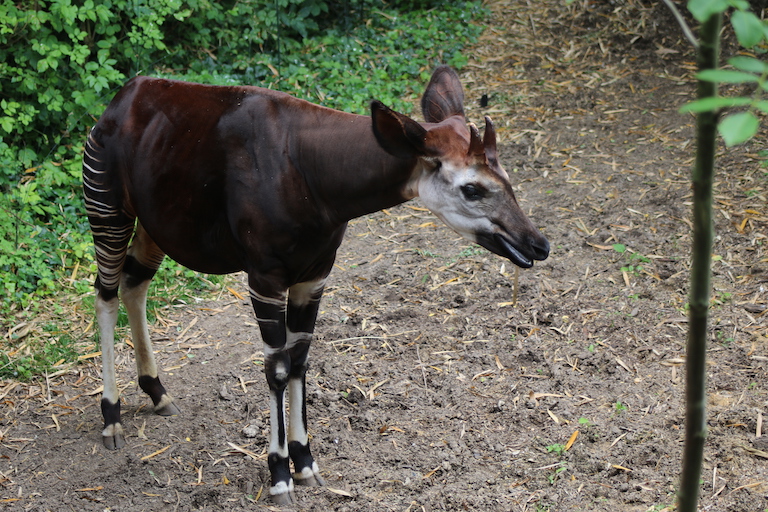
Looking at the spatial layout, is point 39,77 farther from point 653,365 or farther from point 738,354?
point 738,354

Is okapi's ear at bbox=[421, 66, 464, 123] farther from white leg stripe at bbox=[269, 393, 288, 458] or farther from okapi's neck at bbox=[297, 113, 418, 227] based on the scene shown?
white leg stripe at bbox=[269, 393, 288, 458]

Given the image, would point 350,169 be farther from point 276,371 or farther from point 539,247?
point 276,371

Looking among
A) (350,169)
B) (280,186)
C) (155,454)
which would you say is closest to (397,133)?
(350,169)

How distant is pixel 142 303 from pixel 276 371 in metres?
1.11

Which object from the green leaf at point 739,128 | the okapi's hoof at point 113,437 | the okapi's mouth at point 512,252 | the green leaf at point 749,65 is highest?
the green leaf at point 749,65

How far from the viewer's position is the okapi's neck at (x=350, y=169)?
2.77m

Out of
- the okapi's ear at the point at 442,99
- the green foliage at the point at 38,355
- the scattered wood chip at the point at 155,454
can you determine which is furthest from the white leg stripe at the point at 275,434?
the green foliage at the point at 38,355

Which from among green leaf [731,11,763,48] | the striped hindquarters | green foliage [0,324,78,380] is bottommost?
green foliage [0,324,78,380]

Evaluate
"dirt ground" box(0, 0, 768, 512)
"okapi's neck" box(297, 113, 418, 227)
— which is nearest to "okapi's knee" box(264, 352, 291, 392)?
"dirt ground" box(0, 0, 768, 512)

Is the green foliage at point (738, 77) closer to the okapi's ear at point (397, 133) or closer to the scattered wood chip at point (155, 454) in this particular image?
the okapi's ear at point (397, 133)

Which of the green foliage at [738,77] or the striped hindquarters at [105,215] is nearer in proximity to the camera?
the green foliage at [738,77]

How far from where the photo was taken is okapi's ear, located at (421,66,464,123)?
116 inches

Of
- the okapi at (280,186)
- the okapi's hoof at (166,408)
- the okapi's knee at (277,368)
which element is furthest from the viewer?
the okapi's hoof at (166,408)

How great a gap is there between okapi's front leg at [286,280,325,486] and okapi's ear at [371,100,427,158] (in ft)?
2.83
